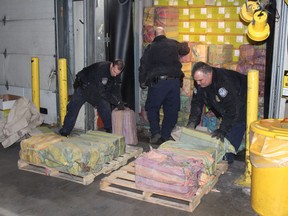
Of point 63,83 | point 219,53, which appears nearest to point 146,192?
point 63,83

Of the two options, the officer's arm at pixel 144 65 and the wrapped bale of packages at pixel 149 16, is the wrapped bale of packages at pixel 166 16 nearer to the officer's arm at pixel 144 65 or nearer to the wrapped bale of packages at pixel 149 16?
the wrapped bale of packages at pixel 149 16

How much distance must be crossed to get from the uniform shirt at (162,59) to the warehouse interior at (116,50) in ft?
2.48

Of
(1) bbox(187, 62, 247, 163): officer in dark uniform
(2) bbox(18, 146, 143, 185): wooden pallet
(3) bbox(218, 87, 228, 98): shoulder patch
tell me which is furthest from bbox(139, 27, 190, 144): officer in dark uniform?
(3) bbox(218, 87, 228, 98): shoulder patch

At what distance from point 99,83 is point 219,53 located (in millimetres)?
2500

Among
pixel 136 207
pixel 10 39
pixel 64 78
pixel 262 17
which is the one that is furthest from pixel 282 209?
pixel 10 39

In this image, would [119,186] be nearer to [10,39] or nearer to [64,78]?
[64,78]

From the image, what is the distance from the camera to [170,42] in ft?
23.4

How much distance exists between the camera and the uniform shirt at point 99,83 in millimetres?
6832

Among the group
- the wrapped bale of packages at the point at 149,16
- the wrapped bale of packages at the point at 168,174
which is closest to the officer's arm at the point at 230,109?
the wrapped bale of packages at the point at 168,174

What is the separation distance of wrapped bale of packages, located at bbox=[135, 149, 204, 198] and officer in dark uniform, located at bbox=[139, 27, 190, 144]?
92.5 inches

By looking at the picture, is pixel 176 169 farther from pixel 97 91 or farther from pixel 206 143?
pixel 97 91

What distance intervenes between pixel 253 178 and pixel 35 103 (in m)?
5.14

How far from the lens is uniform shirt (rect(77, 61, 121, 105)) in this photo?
6.83 meters

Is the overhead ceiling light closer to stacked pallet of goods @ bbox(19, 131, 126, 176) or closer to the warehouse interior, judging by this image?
the warehouse interior
